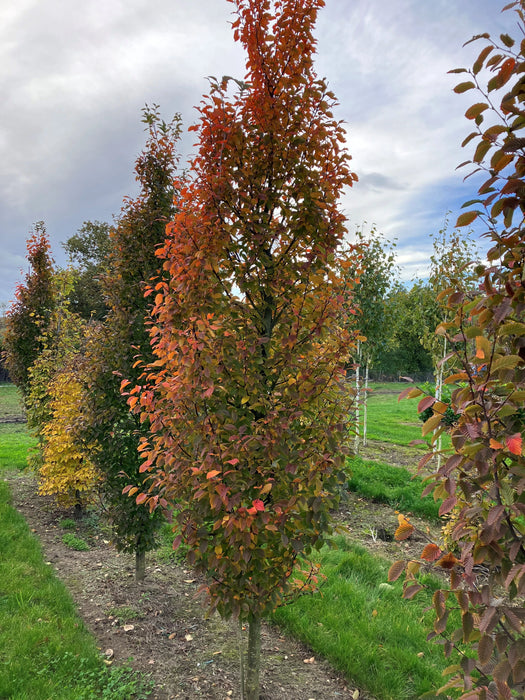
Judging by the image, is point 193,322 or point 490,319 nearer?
point 490,319

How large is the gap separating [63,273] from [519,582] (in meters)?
11.6

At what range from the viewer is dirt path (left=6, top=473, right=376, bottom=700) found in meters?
3.39

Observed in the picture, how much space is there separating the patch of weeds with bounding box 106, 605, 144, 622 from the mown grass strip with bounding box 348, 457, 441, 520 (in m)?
Answer: 3.84

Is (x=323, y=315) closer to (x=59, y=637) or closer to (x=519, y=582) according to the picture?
(x=519, y=582)

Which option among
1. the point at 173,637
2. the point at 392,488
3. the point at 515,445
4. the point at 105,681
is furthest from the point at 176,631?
the point at 392,488

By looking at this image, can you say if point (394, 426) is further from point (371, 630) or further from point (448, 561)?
point (448, 561)

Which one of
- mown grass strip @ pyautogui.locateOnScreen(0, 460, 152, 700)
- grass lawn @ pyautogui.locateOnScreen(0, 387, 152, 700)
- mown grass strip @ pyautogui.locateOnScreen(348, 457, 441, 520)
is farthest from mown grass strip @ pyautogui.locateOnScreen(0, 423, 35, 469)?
mown grass strip @ pyautogui.locateOnScreen(348, 457, 441, 520)

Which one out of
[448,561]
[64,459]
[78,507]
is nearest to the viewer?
[448,561]

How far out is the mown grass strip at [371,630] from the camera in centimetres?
339

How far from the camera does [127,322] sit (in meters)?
4.73

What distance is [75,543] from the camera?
21.3ft

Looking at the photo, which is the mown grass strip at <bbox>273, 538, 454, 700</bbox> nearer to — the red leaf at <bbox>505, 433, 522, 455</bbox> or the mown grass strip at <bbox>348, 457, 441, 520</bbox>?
the mown grass strip at <bbox>348, 457, 441, 520</bbox>

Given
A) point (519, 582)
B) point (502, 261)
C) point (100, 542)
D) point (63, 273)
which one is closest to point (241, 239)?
point (502, 261)

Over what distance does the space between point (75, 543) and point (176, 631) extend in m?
3.02
